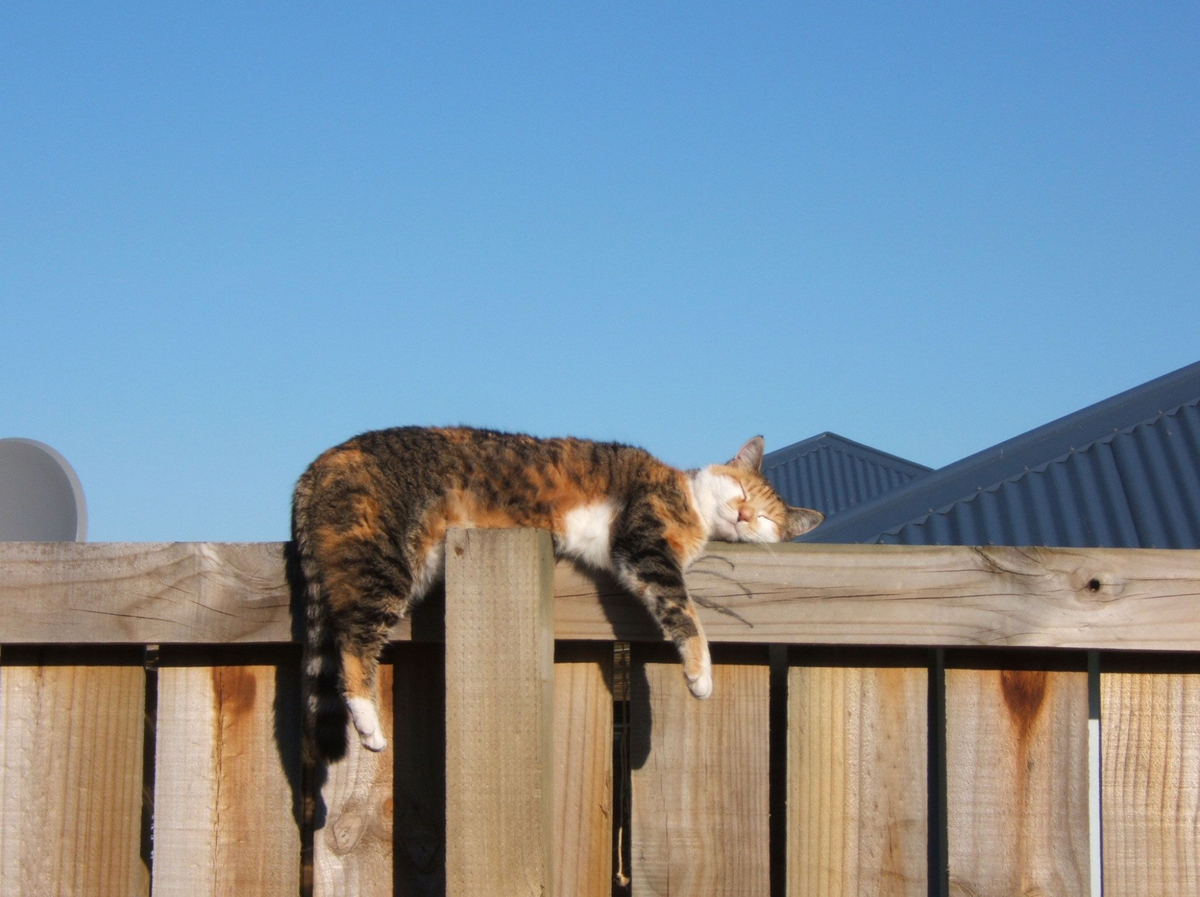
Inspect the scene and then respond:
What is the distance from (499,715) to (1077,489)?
3.73m

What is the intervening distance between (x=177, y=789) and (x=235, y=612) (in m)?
0.32

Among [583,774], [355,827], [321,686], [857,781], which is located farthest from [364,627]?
[857,781]

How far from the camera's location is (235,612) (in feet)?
6.62

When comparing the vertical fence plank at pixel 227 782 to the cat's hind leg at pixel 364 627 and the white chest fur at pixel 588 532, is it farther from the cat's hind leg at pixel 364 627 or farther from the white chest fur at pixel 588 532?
the white chest fur at pixel 588 532

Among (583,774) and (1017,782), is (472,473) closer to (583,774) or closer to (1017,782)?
(583,774)

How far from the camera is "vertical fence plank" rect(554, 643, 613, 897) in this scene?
76.7 inches

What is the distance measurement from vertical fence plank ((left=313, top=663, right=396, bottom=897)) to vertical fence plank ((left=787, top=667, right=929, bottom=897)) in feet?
2.27

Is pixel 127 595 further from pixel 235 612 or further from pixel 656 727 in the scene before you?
pixel 656 727

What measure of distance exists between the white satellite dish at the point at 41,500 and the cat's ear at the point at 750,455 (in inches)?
86.9

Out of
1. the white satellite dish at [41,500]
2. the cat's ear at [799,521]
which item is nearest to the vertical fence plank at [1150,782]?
the cat's ear at [799,521]

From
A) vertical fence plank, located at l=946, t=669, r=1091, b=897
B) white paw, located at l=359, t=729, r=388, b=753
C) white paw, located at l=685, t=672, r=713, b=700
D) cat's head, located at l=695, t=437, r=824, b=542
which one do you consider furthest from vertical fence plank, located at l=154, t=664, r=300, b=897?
cat's head, located at l=695, t=437, r=824, b=542

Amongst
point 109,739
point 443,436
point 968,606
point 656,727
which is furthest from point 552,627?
point 443,436

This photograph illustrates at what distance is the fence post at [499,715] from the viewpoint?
180 centimetres

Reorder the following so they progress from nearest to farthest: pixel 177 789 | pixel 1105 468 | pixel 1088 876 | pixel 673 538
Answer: pixel 1088 876 → pixel 177 789 → pixel 673 538 → pixel 1105 468
